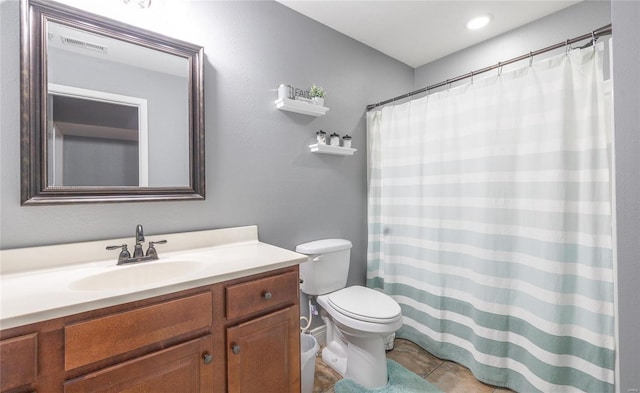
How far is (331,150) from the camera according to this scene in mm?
1983

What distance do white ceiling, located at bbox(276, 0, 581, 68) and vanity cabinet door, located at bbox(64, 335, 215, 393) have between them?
203 cm

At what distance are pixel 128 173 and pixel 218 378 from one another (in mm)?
1008

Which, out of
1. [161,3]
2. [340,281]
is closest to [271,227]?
[340,281]

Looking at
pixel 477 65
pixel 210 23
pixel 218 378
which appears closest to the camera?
pixel 218 378

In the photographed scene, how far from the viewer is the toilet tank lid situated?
1.80 m

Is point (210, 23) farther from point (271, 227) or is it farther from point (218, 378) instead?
point (218, 378)

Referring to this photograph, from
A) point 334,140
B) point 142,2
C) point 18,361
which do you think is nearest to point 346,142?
point 334,140

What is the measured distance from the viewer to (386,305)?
164cm

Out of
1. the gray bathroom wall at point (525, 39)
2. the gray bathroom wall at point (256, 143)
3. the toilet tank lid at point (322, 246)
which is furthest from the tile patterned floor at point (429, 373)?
the gray bathroom wall at point (525, 39)

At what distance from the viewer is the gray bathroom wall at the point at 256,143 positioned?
1109mm

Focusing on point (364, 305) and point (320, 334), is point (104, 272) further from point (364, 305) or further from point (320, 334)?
point (320, 334)

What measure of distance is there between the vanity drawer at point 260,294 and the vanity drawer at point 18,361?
523 mm

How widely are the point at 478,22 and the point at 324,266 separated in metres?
2.10

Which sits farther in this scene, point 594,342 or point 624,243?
point 594,342
